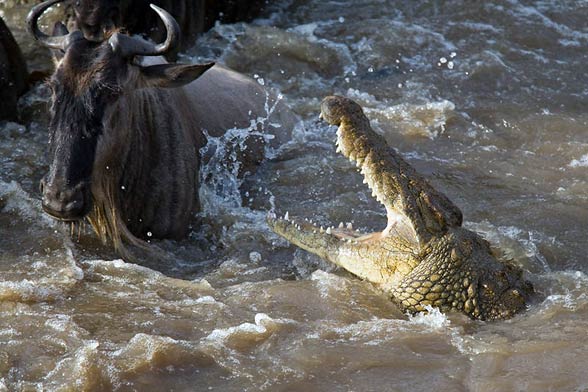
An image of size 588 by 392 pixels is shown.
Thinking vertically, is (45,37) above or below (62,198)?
above

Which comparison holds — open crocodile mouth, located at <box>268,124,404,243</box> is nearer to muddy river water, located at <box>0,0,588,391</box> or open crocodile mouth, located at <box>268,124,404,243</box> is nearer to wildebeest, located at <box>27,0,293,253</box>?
muddy river water, located at <box>0,0,588,391</box>

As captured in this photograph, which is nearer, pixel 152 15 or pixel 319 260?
pixel 319 260

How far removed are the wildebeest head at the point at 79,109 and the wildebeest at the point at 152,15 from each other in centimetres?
150

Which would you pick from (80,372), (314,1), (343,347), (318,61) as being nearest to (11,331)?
(80,372)

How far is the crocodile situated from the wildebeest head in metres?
1.09

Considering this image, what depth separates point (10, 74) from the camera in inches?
336

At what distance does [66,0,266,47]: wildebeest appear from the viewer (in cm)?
909

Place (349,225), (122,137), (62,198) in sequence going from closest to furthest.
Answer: (62,198), (349,225), (122,137)

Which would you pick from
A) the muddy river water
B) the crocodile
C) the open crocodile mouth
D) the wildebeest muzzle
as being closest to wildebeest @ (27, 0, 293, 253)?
the wildebeest muzzle

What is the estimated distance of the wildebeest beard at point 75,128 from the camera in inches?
235

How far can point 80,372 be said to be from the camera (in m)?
4.99

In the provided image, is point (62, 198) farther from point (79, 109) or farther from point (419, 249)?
point (419, 249)

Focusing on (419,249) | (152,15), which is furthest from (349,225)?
(152,15)

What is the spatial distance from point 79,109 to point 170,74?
672 millimetres
